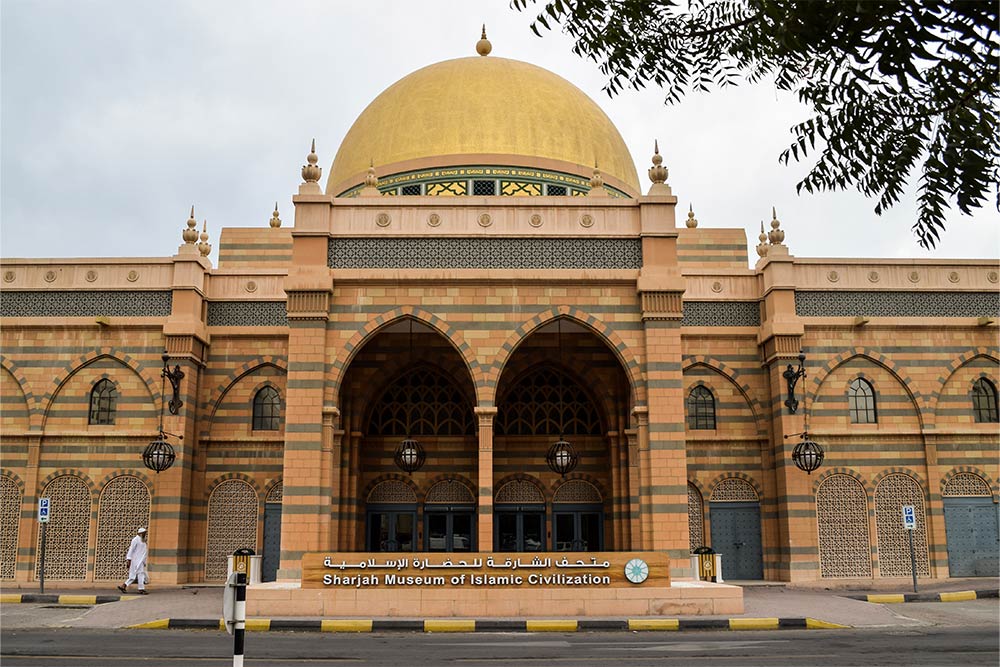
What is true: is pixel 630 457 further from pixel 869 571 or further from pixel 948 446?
pixel 948 446

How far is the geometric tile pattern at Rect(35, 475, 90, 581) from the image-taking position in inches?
814

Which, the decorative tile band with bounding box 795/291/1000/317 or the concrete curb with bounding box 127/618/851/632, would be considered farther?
the decorative tile band with bounding box 795/291/1000/317

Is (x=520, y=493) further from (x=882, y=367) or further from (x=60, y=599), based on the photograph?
(x=60, y=599)

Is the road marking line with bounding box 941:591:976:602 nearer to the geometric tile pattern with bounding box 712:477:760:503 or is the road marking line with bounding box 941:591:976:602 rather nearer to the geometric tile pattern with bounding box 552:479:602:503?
the geometric tile pattern with bounding box 712:477:760:503

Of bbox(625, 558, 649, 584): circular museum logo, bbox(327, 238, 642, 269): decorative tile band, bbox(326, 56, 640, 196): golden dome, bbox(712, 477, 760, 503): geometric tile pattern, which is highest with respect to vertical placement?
bbox(326, 56, 640, 196): golden dome

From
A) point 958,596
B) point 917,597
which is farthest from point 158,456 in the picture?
point 958,596

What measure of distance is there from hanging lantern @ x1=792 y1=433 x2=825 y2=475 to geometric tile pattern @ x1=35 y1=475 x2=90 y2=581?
51.9 ft

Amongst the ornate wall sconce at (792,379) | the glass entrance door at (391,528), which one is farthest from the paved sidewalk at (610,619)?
the glass entrance door at (391,528)

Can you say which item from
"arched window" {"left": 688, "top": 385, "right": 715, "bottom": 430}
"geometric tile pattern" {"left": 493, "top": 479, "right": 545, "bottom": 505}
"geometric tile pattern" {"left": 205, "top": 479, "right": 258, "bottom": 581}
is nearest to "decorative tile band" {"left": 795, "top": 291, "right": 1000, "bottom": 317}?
"arched window" {"left": 688, "top": 385, "right": 715, "bottom": 430}

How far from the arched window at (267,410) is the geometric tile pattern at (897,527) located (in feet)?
46.2

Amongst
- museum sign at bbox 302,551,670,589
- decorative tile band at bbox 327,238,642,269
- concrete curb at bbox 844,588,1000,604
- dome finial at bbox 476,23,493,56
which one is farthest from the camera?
dome finial at bbox 476,23,493,56

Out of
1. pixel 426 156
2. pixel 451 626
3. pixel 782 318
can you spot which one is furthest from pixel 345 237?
pixel 782 318

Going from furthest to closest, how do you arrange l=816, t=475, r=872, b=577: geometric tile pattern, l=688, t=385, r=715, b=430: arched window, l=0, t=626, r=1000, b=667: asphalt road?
l=688, t=385, r=715, b=430: arched window
l=816, t=475, r=872, b=577: geometric tile pattern
l=0, t=626, r=1000, b=667: asphalt road

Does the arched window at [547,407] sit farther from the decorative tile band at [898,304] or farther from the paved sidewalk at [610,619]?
the paved sidewalk at [610,619]
